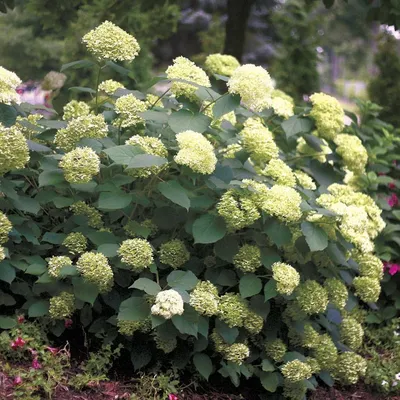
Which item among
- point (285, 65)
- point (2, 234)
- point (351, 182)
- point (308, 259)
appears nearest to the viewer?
point (2, 234)

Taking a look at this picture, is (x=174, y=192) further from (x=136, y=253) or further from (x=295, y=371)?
(x=295, y=371)

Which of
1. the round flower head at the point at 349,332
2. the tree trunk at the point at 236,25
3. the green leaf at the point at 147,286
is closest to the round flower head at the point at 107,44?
the green leaf at the point at 147,286

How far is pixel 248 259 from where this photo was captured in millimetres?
3117

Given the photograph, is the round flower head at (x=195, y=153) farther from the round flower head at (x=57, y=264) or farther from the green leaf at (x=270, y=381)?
the green leaf at (x=270, y=381)

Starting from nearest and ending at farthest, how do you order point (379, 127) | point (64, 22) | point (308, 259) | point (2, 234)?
point (2, 234) < point (308, 259) < point (379, 127) < point (64, 22)

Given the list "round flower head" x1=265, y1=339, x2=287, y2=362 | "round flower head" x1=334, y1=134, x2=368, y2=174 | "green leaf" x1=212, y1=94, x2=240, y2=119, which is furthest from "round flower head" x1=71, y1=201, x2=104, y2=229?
"round flower head" x1=334, y1=134, x2=368, y2=174

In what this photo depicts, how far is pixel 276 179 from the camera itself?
3.37 m

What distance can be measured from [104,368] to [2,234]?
68 cm

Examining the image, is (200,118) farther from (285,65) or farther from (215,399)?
(285,65)

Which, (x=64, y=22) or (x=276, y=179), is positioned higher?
(x=276, y=179)

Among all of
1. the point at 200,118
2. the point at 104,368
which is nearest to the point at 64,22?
the point at 200,118

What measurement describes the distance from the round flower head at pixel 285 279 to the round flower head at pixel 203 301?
0.85 ft

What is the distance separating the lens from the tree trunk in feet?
21.4

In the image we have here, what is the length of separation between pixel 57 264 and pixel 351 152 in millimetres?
1701
